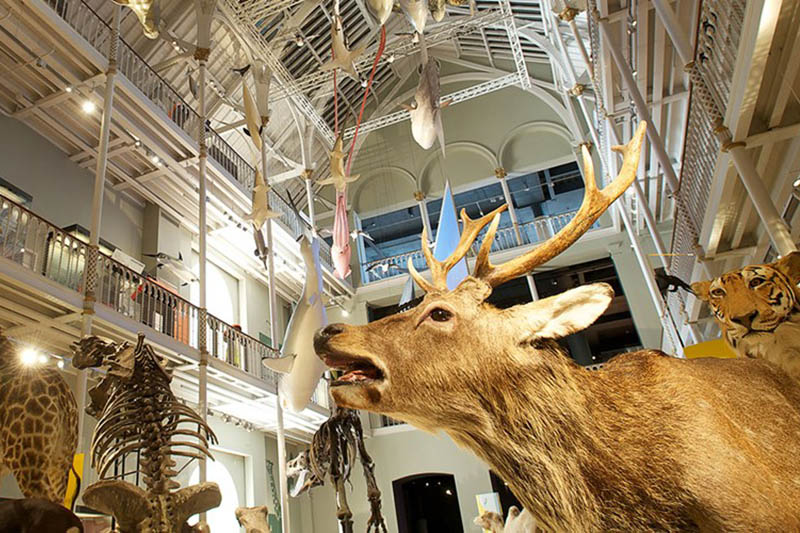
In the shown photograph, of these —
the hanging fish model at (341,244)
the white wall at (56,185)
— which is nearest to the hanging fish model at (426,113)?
the hanging fish model at (341,244)

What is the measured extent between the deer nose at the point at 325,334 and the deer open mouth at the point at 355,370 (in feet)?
0.09

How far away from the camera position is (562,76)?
13625 millimetres

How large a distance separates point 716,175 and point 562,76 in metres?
9.07

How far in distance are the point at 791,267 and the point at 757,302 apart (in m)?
0.17

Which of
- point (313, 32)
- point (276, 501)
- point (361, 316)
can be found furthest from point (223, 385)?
point (313, 32)

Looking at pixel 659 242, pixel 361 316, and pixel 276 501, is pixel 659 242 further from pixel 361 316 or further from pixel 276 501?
pixel 276 501

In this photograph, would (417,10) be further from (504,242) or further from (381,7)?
(504,242)

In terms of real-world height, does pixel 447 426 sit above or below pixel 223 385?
below

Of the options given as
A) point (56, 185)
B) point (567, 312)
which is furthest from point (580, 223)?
point (56, 185)

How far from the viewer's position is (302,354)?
597cm

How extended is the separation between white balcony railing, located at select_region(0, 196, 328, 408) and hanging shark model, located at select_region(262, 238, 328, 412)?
3.06 m

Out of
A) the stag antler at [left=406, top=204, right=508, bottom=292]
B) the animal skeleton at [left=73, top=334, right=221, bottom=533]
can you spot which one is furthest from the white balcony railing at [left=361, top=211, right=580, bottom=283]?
the stag antler at [left=406, top=204, right=508, bottom=292]

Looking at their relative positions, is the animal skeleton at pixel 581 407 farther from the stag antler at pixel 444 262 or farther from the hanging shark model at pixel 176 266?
the hanging shark model at pixel 176 266

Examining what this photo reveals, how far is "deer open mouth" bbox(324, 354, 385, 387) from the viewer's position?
113 centimetres
